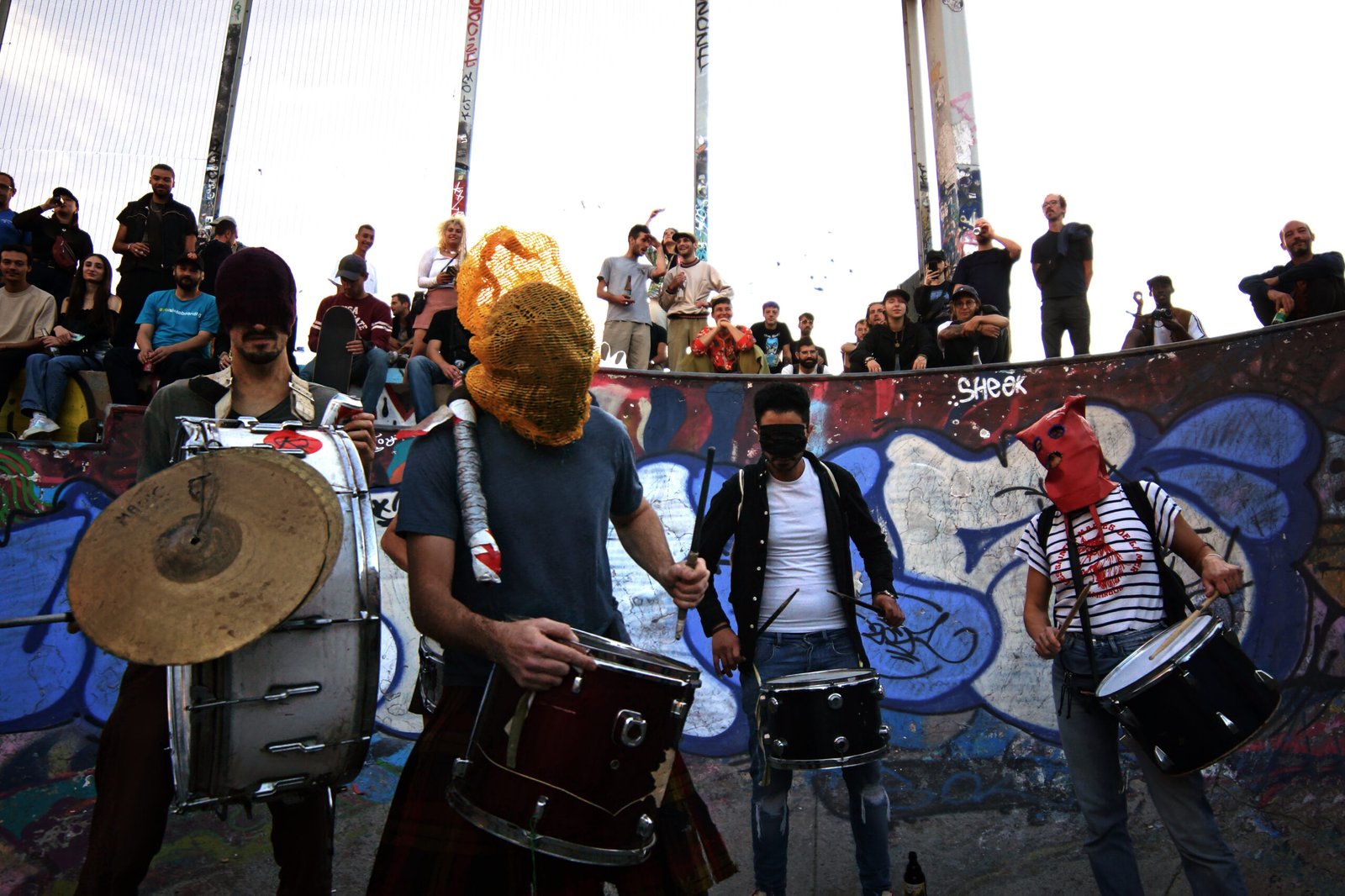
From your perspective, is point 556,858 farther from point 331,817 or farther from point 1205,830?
point 1205,830

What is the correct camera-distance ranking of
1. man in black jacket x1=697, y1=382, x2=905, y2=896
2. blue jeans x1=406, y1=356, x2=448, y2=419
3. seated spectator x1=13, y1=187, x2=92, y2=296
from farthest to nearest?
1. seated spectator x1=13, y1=187, x2=92, y2=296
2. blue jeans x1=406, y1=356, x2=448, y2=419
3. man in black jacket x1=697, y1=382, x2=905, y2=896

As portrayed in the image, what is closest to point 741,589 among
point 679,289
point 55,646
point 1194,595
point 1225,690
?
point 1225,690

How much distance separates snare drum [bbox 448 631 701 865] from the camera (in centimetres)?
217

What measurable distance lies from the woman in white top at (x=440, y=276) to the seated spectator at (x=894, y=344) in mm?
3989

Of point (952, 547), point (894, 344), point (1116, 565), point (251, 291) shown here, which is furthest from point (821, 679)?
point (894, 344)

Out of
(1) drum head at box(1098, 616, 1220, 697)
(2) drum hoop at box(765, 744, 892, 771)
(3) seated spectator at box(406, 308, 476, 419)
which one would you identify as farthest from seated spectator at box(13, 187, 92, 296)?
(1) drum head at box(1098, 616, 1220, 697)

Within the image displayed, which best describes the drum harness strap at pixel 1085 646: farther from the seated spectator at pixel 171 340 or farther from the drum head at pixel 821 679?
the seated spectator at pixel 171 340

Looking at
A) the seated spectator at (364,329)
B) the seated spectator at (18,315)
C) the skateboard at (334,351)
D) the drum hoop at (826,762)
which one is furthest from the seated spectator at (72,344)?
the drum hoop at (826,762)

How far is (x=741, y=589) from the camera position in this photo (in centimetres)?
434

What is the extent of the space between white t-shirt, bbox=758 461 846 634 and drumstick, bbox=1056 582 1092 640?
3.18 feet

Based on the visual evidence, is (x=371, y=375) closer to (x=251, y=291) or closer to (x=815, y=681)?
(x=251, y=291)

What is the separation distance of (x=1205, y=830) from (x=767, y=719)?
1.67 meters

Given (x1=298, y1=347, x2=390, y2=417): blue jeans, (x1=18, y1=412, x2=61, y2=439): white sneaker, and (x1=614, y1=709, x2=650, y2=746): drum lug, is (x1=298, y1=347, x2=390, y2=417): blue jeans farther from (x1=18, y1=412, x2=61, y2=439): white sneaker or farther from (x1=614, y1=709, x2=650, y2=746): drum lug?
(x1=614, y1=709, x2=650, y2=746): drum lug

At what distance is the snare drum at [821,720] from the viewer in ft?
12.2
